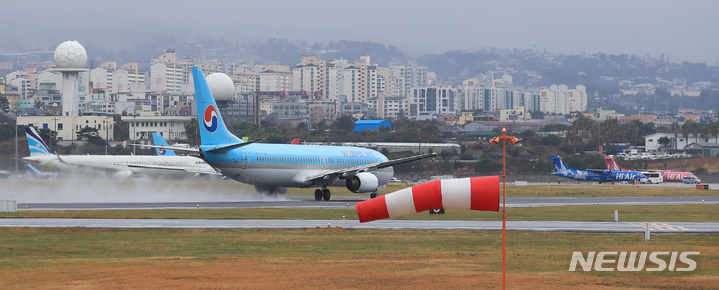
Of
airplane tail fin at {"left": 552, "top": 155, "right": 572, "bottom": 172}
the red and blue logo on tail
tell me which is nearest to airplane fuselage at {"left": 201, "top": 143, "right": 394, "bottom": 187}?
the red and blue logo on tail

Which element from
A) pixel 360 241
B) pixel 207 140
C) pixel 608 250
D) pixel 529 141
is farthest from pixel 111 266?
pixel 529 141

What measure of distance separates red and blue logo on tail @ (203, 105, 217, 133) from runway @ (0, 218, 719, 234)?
534 inches

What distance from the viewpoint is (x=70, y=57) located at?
170750 mm

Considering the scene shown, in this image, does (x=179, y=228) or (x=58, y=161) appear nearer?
(x=179, y=228)

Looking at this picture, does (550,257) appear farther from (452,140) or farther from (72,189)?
(452,140)

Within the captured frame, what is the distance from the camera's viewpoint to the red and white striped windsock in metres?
21.0

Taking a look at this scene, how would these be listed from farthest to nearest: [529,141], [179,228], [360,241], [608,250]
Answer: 1. [529,141]
2. [179,228]
3. [360,241]
4. [608,250]

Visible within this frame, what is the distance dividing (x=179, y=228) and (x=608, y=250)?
16.7 m

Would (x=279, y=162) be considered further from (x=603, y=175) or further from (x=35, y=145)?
(x=603, y=175)

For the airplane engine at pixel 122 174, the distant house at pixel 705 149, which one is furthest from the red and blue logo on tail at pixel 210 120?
the distant house at pixel 705 149

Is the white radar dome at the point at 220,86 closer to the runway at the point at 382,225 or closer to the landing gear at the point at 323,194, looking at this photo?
the landing gear at the point at 323,194

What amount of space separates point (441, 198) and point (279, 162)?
41193mm

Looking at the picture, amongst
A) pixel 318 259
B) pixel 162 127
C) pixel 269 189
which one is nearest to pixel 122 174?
pixel 269 189

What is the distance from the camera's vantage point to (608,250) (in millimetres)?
31547
